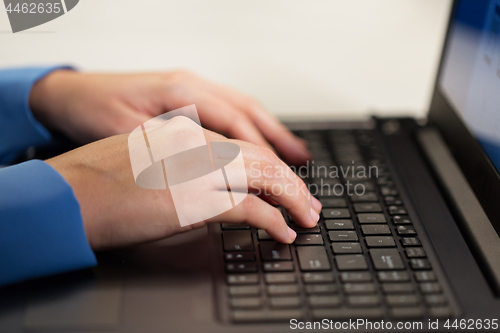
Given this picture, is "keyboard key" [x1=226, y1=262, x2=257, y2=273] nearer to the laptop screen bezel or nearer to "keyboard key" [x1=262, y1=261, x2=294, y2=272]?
"keyboard key" [x1=262, y1=261, x2=294, y2=272]

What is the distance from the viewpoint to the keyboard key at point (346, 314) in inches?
12.7

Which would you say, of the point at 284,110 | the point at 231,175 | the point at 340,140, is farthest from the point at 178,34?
the point at 231,175

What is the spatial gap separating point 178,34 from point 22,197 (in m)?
0.53

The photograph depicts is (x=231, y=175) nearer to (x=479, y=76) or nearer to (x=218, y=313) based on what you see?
(x=218, y=313)

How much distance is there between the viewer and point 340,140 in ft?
1.88

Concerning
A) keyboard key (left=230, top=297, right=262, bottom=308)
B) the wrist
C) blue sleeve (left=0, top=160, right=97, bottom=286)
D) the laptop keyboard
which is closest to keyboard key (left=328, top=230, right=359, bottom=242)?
the laptop keyboard

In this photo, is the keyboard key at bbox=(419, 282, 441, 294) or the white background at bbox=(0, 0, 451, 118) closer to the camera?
the keyboard key at bbox=(419, 282, 441, 294)

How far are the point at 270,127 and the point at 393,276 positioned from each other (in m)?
0.28

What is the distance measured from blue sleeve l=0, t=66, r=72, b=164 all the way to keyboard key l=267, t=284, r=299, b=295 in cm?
36

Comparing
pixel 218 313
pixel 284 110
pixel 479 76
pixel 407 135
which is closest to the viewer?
pixel 218 313

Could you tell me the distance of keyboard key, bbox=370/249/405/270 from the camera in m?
0.36

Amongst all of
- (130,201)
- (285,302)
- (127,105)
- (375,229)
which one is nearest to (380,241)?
(375,229)

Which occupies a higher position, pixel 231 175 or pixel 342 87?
pixel 231 175

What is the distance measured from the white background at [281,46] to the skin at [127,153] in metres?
0.21
